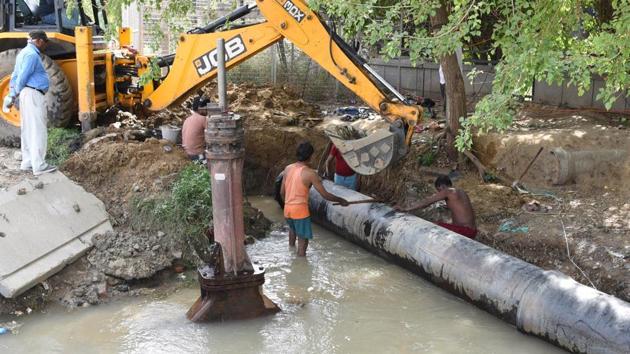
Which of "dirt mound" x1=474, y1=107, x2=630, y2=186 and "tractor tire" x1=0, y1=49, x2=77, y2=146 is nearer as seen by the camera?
"dirt mound" x1=474, y1=107, x2=630, y2=186

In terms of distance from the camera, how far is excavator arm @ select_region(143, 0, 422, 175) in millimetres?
8758

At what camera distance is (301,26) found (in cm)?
924

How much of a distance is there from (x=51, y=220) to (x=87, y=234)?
0.43 meters

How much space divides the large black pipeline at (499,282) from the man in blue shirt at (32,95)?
13.4 feet

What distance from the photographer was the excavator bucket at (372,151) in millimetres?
8648

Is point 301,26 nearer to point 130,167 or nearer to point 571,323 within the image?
point 130,167

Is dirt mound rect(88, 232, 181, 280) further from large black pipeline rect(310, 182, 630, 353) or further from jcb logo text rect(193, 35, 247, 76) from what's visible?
jcb logo text rect(193, 35, 247, 76)

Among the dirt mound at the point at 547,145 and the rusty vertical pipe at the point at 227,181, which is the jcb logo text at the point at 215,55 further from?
the dirt mound at the point at 547,145

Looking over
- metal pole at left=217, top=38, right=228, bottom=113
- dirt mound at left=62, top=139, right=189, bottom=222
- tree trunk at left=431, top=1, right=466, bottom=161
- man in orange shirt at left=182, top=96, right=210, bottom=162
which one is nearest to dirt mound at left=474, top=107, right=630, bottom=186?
tree trunk at left=431, top=1, right=466, bottom=161

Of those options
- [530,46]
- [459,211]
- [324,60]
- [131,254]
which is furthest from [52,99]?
[530,46]

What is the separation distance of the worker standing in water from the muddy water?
72cm

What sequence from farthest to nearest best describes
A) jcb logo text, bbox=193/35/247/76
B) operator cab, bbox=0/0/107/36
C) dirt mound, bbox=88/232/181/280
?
operator cab, bbox=0/0/107/36 < jcb logo text, bbox=193/35/247/76 < dirt mound, bbox=88/232/181/280

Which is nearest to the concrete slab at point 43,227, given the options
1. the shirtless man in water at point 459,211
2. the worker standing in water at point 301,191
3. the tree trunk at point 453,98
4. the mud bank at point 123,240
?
the mud bank at point 123,240

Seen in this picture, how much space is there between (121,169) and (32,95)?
58.9 inches
